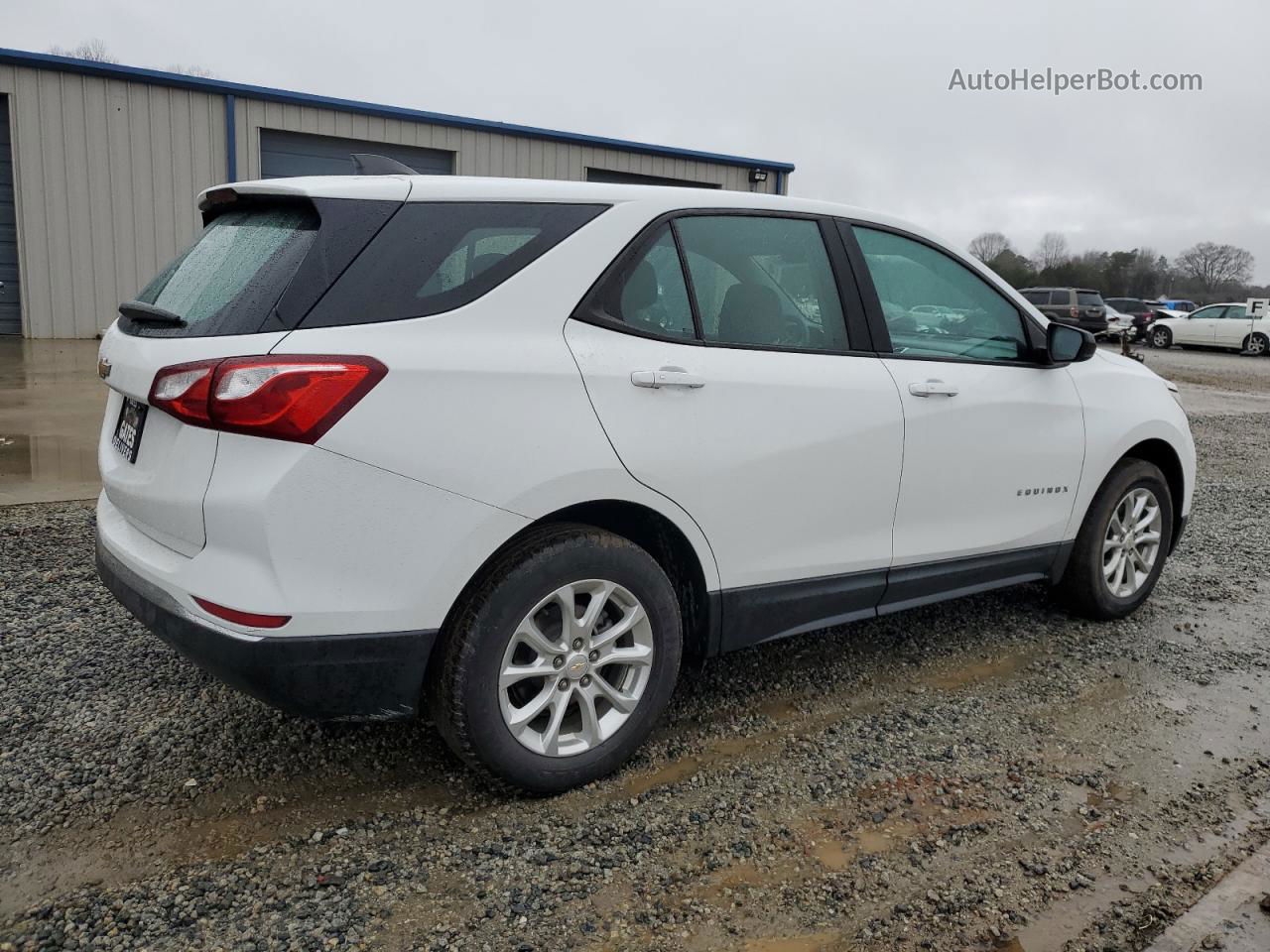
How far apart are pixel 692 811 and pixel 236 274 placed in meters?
1.90

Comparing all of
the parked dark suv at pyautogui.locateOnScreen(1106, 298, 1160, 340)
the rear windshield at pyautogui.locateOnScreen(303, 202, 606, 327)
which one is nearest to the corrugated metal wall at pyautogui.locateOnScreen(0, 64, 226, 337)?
the rear windshield at pyautogui.locateOnScreen(303, 202, 606, 327)

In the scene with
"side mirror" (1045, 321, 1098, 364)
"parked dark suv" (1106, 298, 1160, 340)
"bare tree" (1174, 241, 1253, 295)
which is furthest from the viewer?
"bare tree" (1174, 241, 1253, 295)

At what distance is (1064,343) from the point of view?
402cm

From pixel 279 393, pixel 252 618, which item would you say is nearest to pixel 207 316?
pixel 279 393

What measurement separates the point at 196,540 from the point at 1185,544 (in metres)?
5.78

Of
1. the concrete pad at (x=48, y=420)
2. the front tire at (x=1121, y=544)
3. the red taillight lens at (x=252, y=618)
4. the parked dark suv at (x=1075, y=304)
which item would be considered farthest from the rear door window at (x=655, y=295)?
the parked dark suv at (x=1075, y=304)

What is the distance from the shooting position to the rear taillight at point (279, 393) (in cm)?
236

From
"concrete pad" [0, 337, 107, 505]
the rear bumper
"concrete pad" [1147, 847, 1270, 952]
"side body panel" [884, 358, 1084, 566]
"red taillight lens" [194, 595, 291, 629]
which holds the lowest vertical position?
"concrete pad" [1147, 847, 1270, 952]

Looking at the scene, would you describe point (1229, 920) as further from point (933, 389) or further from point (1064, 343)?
point (1064, 343)

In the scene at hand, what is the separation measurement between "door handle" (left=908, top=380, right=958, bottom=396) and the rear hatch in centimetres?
183

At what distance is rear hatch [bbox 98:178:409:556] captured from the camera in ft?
8.07

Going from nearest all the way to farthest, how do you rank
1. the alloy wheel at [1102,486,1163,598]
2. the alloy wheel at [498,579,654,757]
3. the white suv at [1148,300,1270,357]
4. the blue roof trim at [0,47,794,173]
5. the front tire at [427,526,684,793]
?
the front tire at [427,526,684,793] → the alloy wheel at [498,579,654,757] → the alloy wheel at [1102,486,1163,598] → the blue roof trim at [0,47,794,173] → the white suv at [1148,300,1270,357]

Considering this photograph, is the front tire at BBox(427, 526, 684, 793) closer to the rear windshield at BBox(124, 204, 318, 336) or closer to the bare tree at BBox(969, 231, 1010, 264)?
the rear windshield at BBox(124, 204, 318, 336)

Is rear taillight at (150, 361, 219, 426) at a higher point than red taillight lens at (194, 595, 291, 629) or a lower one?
higher
